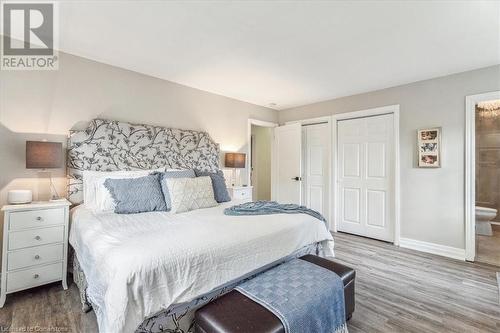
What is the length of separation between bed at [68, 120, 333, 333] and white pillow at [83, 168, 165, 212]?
84 millimetres

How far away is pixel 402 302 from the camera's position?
7.07ft

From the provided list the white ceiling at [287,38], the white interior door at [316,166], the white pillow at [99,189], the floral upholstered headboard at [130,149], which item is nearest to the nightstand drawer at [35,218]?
the white pillow at [99,189]

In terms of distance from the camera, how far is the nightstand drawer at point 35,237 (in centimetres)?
207

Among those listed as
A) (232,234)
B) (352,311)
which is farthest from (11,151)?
(352,311)

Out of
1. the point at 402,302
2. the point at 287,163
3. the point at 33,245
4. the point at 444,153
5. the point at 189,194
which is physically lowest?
the point at 402,302

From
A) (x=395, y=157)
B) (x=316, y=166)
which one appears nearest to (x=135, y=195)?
(x=316, y=166)

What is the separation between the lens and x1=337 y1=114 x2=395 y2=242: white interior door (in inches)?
150

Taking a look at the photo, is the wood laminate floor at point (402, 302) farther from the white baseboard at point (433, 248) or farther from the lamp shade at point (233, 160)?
the lamp shade at point (233, 160)

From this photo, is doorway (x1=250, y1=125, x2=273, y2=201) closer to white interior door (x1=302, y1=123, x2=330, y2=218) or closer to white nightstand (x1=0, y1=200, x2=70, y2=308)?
white interior door (x1=302, y1=123, x2=330, y2=218)

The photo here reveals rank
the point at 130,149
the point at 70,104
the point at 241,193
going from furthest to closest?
the point at 241,193 < the point at 130,149 < the point at 70,104

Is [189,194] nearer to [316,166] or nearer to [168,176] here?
[168,176]

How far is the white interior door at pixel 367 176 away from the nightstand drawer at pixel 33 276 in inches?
160

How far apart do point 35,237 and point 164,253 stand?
1632 mm

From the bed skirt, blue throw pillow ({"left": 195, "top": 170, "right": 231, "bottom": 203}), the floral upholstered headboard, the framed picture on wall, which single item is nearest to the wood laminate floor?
the bed skirt
